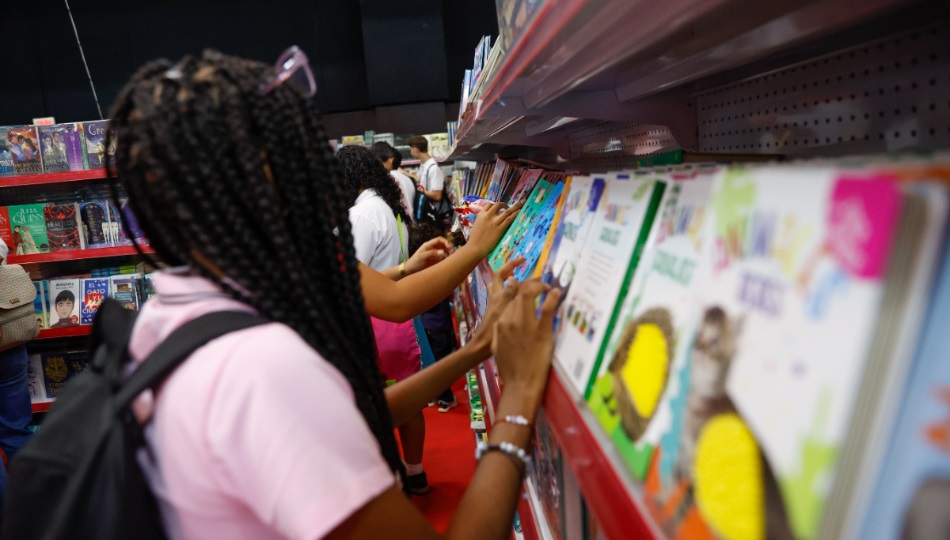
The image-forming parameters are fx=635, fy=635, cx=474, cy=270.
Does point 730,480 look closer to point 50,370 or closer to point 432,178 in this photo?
point 50,370

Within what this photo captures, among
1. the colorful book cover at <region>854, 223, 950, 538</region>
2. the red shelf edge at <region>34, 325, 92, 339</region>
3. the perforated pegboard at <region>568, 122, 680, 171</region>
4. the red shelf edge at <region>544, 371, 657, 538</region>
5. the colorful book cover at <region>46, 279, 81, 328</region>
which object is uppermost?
the perforated pegboard at <region>568, 122, 680, 171</region>

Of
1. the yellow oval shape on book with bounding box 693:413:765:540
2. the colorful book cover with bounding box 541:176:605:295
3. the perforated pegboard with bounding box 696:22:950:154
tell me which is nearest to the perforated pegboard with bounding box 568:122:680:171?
the perforated pegboard with bounding box 696:22:950:154

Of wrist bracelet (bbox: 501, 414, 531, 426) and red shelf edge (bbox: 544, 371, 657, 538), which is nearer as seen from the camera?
red shelf edge (bbox: 544, 371, 657, 538)

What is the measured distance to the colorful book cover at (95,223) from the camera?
395 cm

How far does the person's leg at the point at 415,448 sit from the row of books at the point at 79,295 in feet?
6.67

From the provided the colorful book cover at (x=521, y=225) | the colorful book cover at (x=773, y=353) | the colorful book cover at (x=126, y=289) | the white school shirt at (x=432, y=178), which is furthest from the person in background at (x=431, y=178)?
the colorful book cover at (x=773, y=353)

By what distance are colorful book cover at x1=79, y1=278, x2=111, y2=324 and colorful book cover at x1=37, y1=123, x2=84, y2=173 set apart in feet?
2.32

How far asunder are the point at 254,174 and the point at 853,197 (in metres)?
0.63

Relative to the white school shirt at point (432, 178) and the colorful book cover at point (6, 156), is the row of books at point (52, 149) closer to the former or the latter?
the colorful book cover at point (6, 156)

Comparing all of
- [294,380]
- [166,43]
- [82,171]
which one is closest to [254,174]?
[294,380]

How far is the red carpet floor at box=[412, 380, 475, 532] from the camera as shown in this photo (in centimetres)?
312

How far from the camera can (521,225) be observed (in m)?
1.76

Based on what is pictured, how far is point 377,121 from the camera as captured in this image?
8812mm

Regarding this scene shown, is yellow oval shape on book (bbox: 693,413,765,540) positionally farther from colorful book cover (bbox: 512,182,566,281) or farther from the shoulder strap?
colorful book cover (bbox: 512,182,566,281)
